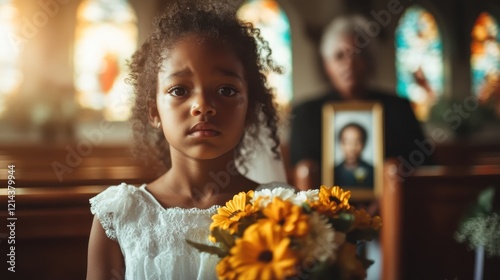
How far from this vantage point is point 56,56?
6.14 metres

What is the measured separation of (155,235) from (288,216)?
306 mm

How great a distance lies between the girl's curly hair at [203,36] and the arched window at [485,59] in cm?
694

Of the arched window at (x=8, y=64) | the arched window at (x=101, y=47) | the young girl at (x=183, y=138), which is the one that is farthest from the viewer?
the arched window at (x=101, y=47)

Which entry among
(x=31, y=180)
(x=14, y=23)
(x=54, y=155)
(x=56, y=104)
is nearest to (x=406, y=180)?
(x=31, y=180)

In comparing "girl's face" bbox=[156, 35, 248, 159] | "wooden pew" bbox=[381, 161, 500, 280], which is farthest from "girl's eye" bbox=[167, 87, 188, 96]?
"wooden pew" bbox=[381, 161, 500, 280]

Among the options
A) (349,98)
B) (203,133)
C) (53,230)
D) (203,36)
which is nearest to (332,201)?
(203,133)

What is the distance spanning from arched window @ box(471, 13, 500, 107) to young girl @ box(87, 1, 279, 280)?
7.04 metres

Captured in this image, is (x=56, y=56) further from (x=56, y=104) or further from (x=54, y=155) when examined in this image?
(x=54, y=155)

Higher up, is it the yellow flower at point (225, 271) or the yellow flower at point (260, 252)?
the yellow flower at point (260, 252)

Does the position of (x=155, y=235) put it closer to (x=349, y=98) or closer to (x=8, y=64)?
(x=349, y=98)

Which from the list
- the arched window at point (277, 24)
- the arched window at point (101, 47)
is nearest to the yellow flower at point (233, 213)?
the arched window at point (101, 47)

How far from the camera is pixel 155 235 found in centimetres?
90

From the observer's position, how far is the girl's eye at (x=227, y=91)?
0.87m

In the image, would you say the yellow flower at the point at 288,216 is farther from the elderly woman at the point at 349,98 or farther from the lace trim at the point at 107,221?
the elderly woman at the point at 349,98
